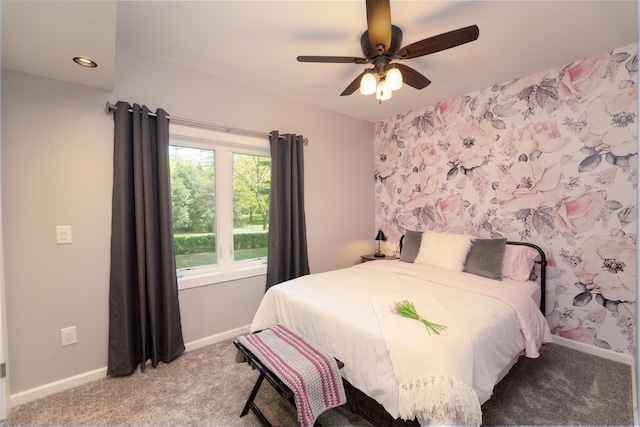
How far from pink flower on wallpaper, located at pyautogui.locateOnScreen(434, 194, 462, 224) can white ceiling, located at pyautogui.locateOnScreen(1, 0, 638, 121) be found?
129cm

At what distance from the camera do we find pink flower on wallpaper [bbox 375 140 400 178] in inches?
146

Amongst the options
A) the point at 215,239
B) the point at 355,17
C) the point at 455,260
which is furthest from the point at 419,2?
the point at 215,239

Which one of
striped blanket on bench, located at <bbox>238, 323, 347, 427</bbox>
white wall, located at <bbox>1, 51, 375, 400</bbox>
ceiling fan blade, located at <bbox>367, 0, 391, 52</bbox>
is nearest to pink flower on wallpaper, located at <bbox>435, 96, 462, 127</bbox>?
ceiling fan blade, located at <bbox>367, 0, 391, 52</bbox>

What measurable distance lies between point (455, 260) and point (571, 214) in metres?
1.04

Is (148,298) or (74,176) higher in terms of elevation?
(74,176)

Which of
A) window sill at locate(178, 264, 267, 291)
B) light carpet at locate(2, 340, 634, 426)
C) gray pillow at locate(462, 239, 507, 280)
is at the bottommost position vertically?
light carpet at locate(2, 340, 634, 426)

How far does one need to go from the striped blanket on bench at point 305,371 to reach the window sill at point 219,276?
41.8 inches

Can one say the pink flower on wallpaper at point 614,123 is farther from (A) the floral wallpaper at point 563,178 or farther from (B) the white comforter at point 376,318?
(B) the white comforter at point 376,318

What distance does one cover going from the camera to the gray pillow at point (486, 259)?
238 centimetres

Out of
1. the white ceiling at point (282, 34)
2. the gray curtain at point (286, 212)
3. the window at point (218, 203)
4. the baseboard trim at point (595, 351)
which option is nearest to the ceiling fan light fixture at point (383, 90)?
the white ceiling at point (282, 34)

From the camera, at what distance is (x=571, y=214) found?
2395mm

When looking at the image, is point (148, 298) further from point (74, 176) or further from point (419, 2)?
point (419, 2)

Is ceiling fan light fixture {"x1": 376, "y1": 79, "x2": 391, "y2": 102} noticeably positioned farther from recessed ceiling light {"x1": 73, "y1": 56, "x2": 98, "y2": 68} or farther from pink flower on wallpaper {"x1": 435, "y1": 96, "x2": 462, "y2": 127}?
recessed ceiling light {"x1": 73, "y1": 56, "x2": 98, "y2": 68}

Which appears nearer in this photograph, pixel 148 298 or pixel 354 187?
pixel 148 298
